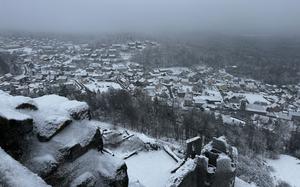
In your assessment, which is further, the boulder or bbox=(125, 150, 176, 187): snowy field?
bbox=(125, 150, 176, 187): snowy field

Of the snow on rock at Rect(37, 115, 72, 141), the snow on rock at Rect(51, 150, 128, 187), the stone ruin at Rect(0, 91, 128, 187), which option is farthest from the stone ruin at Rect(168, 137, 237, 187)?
the snow on rock at Rect(37, 115, 72, 141)

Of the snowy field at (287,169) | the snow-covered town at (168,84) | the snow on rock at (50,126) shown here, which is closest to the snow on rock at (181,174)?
the snow on rock at (50,126)

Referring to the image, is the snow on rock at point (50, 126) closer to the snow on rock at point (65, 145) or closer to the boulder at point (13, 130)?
the snow on rock at point (65, 145)

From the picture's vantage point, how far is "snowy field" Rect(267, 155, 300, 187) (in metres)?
29.3

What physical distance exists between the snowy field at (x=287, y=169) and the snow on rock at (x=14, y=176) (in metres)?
28.2

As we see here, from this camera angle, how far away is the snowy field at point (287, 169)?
96.2 feet

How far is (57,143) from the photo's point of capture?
891 centimetres

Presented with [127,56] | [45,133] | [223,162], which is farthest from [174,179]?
[127,56]

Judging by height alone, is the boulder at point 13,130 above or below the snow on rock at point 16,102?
below

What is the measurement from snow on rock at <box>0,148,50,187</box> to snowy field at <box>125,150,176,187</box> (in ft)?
43.8

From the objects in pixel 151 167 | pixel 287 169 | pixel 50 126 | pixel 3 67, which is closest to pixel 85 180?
pixel 50 126

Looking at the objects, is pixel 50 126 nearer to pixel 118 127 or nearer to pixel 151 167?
pixel 151 167

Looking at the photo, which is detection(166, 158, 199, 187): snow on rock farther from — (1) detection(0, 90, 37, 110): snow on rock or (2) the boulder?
(2) the boulder

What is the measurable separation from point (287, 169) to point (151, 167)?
1818 centimetres
